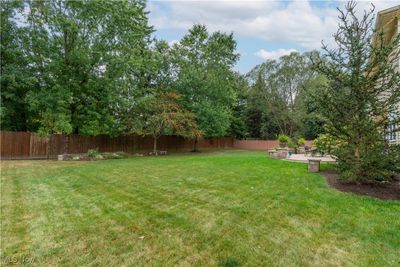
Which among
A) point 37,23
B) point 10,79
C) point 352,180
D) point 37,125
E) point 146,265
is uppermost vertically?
point 37,23

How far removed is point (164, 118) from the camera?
52.1ft

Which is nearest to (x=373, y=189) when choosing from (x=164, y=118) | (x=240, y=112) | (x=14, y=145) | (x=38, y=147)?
(x=164, y=118)

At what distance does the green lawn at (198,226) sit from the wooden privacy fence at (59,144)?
8545 mm

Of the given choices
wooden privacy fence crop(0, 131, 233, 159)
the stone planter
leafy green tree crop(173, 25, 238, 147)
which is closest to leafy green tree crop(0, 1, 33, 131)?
wooden privacy fence crop(0, 131, 233, 159)

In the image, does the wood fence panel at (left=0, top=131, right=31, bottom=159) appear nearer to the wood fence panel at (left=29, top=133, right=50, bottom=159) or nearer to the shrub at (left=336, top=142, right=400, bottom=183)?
the wood fence panel at (left=29, top=133, right=50, bottom=159)

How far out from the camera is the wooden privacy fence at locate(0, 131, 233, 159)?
12.5m

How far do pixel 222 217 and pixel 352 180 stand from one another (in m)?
3.68

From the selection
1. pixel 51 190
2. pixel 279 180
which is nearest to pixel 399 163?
pixel 279 180

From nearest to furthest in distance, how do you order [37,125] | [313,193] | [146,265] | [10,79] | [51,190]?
1. [146,265]
2. [313,193]
3. [51,190]
4. [10,79]
5. [37,125]

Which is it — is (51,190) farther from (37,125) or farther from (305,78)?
(305,78)

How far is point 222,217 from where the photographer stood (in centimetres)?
376

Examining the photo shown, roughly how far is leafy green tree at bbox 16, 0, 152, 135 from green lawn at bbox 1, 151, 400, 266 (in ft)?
26.6

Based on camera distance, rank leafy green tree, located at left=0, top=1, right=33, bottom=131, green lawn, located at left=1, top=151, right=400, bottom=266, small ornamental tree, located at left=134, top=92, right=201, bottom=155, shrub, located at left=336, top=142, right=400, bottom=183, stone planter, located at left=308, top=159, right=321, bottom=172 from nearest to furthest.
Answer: green lawn, located at left=1, top=151, right=400, bottom=266 → shrub, located at left=336, top=142, right=400, bottom=183 → stone planter, located at left=308, top=159, right=321, bottom=172 → leafy green tree, located at left=0, top=1, right=33, bottom=131 → small ornamental tree, located at left=134, top=92, right=201, bottom=155

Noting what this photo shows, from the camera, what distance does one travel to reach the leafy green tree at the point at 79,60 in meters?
12.5
